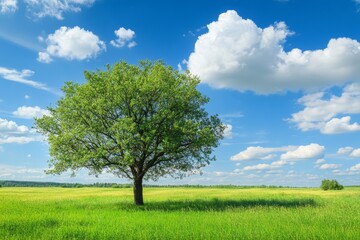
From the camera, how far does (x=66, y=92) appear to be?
128 feet

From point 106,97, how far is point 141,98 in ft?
11.8

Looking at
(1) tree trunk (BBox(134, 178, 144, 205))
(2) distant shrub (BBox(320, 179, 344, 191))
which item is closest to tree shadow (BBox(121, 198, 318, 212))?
(1) tree trunk (BBox(134, 178, 144, 205))

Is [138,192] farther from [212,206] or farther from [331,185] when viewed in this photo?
[331,185]

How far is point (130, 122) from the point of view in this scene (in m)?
34.0

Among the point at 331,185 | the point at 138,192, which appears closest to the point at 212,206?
the point at 138,192

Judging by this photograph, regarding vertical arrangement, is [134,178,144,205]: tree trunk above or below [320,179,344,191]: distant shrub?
above

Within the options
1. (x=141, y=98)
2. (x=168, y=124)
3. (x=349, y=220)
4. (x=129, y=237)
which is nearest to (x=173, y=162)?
(x=168, y=124)

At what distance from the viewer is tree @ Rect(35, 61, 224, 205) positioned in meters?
35.1

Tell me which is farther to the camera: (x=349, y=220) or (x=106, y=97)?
(x=106, y=97)

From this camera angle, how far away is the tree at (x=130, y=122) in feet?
115

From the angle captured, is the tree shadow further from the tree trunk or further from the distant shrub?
the distant shrub

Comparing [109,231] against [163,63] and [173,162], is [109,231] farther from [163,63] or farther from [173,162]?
[163,63]

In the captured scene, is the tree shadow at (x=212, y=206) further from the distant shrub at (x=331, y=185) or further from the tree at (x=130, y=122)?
the distant shrub at (x=331, y=185)

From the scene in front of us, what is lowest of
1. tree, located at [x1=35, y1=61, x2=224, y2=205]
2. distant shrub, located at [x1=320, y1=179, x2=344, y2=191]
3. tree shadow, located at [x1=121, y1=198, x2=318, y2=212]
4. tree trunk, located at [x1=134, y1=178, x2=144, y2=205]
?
distant shrub, located at [x1=320, y1=179, x2=344, y2=191]
